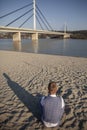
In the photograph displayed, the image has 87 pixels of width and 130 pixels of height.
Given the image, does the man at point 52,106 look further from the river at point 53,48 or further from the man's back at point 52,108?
the river at point 53,48

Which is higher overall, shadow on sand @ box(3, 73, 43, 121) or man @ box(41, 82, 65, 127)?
man @ box(41, 82, 65, 127)

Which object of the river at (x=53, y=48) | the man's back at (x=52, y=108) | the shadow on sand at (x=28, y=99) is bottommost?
the river at (x=53, y=48)

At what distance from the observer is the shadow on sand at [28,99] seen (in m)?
3.70

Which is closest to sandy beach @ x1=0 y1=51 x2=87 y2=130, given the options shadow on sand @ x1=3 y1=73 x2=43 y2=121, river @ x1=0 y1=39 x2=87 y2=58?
shadow on sand @ x1=3 y1=73 x2=43 y2=121

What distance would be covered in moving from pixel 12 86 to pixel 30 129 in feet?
8.83

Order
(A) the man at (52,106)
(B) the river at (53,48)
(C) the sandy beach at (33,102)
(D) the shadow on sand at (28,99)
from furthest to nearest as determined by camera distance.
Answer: (B) the river at (53,48)
(D) the shadow on sand at (28,99)
(C) the sandy beach at (33,102)
(A) the man at (52,106)

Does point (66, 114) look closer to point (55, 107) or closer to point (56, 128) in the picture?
point (56, 128)

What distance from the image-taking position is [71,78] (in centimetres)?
646

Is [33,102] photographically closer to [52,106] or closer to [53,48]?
[52,106]

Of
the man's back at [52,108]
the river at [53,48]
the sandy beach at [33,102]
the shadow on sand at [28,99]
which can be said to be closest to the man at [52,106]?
the man's back at [52,108]

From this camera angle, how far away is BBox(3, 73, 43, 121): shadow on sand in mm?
3702

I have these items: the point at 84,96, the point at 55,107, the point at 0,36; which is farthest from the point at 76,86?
the point at 0,36

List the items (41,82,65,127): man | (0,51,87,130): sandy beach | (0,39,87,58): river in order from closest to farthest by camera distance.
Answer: (41,82,65,127): man → (0,51,87,130): sandy beach → (0,39,87,58): river

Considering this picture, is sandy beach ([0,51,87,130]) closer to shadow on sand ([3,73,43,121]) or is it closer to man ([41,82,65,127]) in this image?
shadow on sand ([3,73,43,121])
